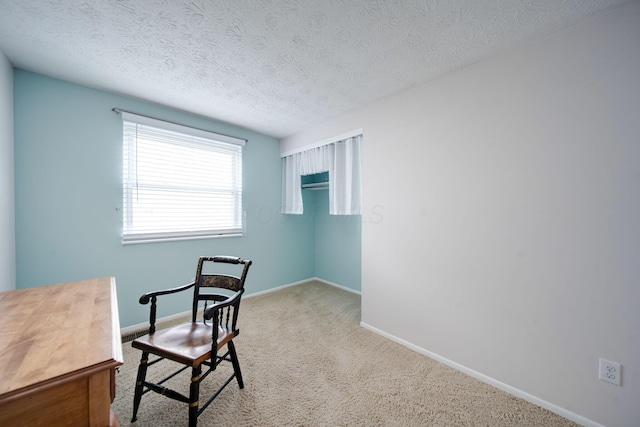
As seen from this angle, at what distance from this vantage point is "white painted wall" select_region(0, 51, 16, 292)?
1737mm

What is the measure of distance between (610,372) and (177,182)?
3876mm

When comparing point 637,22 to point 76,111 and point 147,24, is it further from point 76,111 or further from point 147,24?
point 76,111

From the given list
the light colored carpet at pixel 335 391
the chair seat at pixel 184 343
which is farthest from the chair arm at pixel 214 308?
the light colored carpet at pixel 335 391

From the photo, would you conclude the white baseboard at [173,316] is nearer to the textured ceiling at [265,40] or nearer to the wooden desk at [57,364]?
the wooden desk at [57,364]

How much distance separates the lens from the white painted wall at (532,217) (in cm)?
137

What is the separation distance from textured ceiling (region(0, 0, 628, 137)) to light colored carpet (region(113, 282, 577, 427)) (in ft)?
7.95

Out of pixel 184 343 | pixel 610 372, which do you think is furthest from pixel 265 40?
pixel 610 372

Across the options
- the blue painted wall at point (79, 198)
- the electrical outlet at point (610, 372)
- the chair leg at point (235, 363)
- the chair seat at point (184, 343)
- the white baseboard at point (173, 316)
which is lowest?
the white baseboard at point (173, 316)

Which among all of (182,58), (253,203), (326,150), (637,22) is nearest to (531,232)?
(637,22)

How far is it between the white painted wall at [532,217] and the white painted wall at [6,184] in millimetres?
3096

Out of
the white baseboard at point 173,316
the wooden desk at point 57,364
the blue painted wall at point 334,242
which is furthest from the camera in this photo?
the blue painted wall at point 334,242

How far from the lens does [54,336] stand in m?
0.97

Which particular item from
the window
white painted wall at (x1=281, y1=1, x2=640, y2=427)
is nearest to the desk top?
the window

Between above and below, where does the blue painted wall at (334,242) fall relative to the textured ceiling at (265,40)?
below
